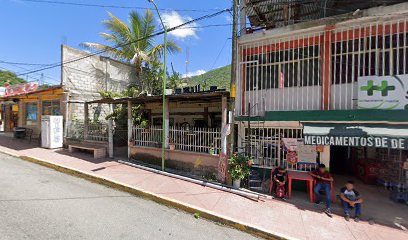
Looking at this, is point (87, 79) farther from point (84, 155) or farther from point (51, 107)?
point (84, 155)

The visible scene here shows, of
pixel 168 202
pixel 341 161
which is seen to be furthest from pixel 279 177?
pixel 341 161

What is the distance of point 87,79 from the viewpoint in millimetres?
13641

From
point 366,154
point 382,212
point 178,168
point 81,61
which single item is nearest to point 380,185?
point 366,154

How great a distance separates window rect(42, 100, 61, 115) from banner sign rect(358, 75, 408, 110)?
614 inches

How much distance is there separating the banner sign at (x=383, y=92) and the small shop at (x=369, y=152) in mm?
682

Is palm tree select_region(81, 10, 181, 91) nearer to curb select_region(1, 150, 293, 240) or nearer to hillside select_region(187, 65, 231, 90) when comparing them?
hillside select_region(187, 65, 231, 90)

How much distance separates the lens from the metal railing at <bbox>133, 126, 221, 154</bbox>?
748 centimetres

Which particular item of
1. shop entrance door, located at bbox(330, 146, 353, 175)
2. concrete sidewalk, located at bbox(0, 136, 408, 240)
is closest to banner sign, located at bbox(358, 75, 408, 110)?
concrete sidewalk, located at bbox(0, 136, 408, 240)

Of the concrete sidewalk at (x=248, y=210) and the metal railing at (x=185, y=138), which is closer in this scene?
the concrete sidewalk at (x=248, y=210)

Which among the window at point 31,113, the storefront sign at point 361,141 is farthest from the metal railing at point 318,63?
the window at point 31,113

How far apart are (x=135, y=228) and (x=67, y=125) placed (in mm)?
11005

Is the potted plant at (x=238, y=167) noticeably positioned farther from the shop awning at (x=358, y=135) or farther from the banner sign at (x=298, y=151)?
the shop awning at (x=358, y=135)

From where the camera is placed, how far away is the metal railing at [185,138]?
748cm

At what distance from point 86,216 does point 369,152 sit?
9.36 meters
